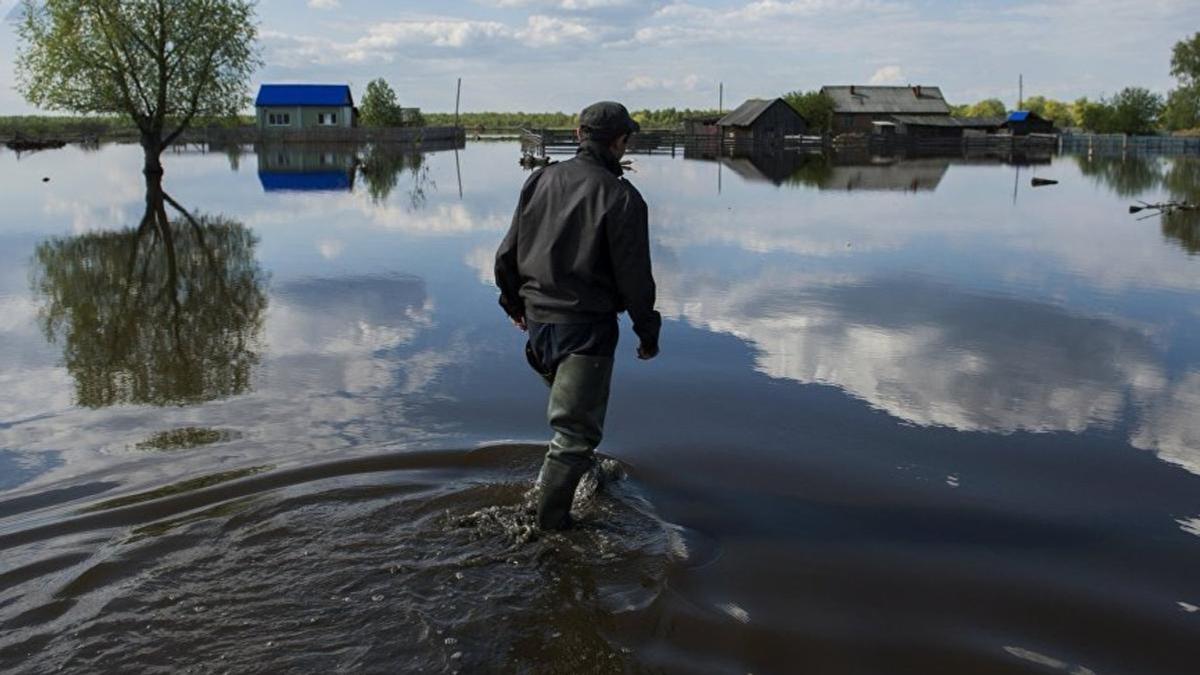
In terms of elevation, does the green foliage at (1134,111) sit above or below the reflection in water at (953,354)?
above

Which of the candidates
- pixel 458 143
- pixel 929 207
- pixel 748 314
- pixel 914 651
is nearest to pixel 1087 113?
pixel 458 143

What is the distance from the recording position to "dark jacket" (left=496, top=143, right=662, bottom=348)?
4379 millimetres

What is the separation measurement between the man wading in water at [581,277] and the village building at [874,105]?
93424 millimetres

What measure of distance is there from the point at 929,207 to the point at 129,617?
2475cm

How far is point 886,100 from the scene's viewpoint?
94438 mm

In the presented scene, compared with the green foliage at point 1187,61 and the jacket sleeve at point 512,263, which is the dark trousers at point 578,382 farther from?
the green foliage at point 1187,61

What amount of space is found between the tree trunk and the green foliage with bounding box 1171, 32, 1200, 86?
359 ft

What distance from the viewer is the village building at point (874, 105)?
9356 centimetres

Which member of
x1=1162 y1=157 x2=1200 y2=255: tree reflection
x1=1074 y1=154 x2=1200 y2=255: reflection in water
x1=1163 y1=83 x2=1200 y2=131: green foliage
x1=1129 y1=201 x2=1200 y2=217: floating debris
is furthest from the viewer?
x1=1163 y1=83 x2=1200 y2=131: green foliage

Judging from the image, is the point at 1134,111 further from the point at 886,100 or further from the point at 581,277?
the point at 581,277

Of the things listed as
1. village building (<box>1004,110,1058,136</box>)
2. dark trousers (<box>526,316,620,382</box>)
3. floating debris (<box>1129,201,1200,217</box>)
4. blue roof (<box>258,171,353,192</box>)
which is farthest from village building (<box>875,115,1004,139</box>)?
dark trousers (<box>526,316,620,382</box>)

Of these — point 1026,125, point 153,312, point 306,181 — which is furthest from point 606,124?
point 1026,125

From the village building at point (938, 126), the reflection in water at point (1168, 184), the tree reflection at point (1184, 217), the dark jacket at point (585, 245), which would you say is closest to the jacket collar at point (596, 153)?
the dark jacket at point (585, 245)

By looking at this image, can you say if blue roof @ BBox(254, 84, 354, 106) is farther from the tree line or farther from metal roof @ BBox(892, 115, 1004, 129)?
the tree line
